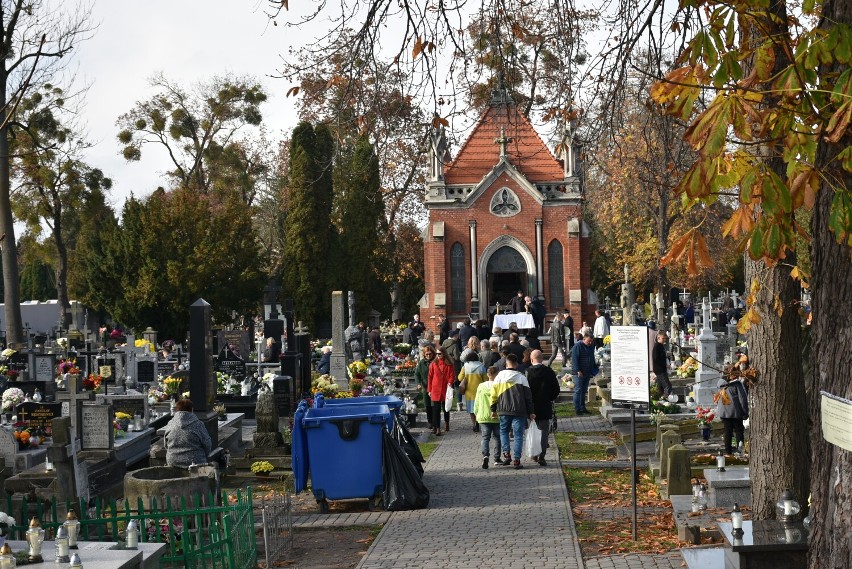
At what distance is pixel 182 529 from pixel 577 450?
32.4 feet

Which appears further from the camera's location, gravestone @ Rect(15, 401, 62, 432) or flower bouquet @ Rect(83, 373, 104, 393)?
flower bouquet @ Rect(83, 373, 104, 393)

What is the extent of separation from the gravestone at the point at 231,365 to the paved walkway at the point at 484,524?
10.6 metres

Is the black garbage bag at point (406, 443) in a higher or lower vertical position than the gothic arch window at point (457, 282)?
lower

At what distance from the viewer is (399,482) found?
518 inches

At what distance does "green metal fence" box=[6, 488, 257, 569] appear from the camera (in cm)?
859

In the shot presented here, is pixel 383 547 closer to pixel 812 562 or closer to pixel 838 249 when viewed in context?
pixel 812 562

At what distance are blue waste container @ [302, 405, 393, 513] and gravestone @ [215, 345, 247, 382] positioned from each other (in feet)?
42.9

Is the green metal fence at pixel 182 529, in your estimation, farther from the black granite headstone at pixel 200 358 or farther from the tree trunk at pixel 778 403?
the black granite headstone at pixel 200 358

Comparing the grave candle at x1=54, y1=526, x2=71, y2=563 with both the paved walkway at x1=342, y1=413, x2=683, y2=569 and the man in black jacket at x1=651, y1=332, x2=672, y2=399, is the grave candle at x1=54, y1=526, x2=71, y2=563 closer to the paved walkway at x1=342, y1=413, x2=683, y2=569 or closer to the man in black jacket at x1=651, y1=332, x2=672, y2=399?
the paved walkway at x1=342, y1=413, x2=683, y2=569

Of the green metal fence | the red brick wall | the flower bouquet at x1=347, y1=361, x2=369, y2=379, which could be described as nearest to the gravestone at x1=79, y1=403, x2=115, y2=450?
the green metal fence

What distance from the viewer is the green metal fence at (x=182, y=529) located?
28.2 ft

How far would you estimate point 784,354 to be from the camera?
32.3 feet

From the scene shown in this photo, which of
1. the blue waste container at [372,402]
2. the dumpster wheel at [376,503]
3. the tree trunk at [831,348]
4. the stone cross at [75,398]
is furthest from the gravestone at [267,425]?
the tree trunk at [831,348]

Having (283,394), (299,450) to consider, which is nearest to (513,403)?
(299,450)
